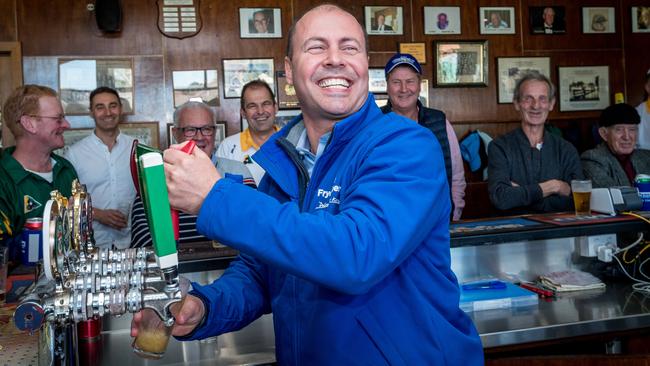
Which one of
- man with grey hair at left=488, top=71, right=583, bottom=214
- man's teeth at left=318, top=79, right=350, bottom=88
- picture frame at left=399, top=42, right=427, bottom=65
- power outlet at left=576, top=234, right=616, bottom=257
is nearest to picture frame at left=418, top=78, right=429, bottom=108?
picture frame at left=399, top=42, right=427, bottom=65

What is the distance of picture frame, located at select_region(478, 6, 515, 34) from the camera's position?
559 cm

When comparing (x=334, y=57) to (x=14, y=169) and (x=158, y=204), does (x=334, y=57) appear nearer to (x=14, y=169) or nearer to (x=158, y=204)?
(x=158, y=204)

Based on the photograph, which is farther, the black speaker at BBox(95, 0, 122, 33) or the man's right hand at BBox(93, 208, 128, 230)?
the black speaker at BBox(95, 0, 122, 33)

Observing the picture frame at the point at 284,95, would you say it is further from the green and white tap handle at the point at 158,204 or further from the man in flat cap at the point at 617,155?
the green and white tap handle at the point at 158,204

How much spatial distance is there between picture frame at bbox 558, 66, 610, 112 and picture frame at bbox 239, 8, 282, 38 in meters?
2.70

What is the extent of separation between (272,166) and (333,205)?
0.24 metres

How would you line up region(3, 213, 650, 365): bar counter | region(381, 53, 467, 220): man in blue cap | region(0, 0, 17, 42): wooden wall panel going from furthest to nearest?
region(0, 0, 17, 42): wooden wall panel, region(381, 53, 467, 220): man in blue cap, region(3, 213, 650, 365): bar counter

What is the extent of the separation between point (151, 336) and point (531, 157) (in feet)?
8.88

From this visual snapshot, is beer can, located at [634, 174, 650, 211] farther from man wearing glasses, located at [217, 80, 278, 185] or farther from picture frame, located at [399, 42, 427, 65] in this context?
picture frame, located at [399, 42, 427, 65]

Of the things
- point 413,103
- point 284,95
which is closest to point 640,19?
point 413,103

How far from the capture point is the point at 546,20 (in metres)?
5.73

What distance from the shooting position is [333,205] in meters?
1.22

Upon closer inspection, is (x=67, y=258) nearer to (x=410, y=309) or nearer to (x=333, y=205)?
(x=333, y=205)

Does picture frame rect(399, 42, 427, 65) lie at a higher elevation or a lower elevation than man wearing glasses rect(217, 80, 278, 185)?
higher
